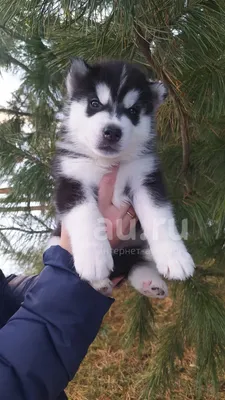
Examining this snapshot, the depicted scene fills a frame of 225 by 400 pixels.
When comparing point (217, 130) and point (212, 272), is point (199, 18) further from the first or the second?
point (212, 272)

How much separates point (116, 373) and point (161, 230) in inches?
93.6

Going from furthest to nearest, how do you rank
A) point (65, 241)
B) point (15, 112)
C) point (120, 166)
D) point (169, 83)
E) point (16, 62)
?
point (15, 112) → point (16, 62) → point (120, 166) → point (169, 83) → point (65, 241)

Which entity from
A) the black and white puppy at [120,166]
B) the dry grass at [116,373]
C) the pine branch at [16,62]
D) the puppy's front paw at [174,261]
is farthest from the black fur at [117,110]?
the dry grass at [116,373]

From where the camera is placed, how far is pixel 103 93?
1.74 meters

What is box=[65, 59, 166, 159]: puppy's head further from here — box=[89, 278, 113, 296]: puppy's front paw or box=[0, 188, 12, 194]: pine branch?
box=[0, 188, 12, 194]: pine branch

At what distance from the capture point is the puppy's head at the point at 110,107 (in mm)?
1631

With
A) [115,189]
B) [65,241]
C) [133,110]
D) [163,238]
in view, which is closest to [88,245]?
[65,241]

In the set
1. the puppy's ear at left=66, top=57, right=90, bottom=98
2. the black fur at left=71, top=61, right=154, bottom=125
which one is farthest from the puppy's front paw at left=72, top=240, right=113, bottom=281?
the puppy's ear at left=66, top=57, right=90, bottom=98

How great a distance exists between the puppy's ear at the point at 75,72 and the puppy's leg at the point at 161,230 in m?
0.53

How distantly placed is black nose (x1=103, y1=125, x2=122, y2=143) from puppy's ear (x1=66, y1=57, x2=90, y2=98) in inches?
14.6

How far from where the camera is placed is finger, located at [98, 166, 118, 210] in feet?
5.63

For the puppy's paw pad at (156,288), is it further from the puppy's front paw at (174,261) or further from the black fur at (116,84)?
the black fur at (116,84)

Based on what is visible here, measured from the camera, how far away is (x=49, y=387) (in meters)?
1.32

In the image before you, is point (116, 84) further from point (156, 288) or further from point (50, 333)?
point (50, 333)
